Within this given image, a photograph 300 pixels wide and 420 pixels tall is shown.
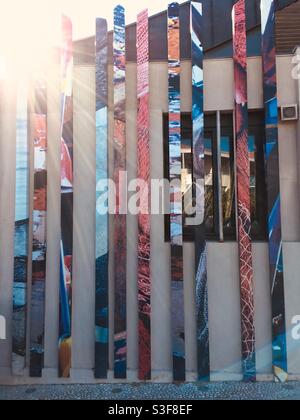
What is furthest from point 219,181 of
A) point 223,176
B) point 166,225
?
point 166,225

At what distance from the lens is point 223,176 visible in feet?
14.6

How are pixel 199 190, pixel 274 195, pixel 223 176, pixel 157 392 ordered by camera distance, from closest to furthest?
pixel 157 392, pixel 274 195, pixel 199 190, pixel 223 176

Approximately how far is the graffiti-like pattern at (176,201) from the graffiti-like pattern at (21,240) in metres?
1.98

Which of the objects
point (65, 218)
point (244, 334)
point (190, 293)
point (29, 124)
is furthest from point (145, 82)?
point (244, 334)

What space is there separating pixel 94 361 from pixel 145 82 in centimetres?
375

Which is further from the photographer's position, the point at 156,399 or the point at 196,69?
the point at 196,69

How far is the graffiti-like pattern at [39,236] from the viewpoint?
→ 423 cm

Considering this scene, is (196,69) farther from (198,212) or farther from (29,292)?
(29,292)

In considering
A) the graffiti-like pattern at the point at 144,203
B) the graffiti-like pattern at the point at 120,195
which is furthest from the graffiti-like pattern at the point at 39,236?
the graffiti-like pattern at the point at 144,203

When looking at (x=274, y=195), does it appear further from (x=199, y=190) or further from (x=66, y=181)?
(x=66, y=181)

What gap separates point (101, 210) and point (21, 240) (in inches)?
45.8

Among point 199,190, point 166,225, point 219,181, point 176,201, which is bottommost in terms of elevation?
point 166,225
